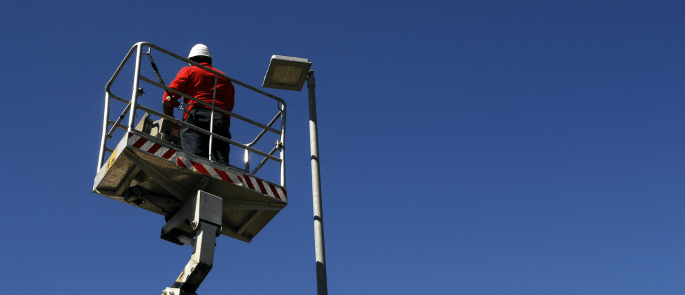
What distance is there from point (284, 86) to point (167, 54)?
152 cm

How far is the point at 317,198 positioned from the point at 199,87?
2.03m

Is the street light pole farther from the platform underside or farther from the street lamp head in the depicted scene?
Result: the platform underside

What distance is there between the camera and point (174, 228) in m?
8.04

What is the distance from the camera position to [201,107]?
Result: 28.0 ft

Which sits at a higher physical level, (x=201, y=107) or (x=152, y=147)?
(x=201, y=107)

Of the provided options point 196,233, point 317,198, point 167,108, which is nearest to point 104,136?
point 167,108

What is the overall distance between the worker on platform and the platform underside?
0.37 m

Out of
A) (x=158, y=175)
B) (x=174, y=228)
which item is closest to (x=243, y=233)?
(x=174, y=228)

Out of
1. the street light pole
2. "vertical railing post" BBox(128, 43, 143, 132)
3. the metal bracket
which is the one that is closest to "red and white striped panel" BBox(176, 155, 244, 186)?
the metal bracket

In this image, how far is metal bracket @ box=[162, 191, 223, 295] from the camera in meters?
7.18

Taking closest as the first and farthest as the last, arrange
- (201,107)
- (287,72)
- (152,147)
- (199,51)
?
(152,147), (201,107), (287,72), (199,51)

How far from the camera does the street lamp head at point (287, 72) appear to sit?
341 inches

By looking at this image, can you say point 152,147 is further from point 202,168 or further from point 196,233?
point 196,233

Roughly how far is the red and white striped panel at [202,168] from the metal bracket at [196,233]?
256mm
